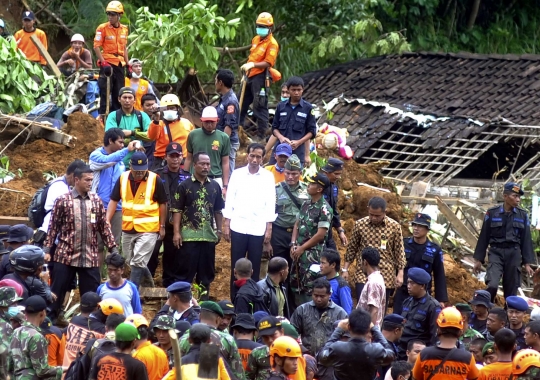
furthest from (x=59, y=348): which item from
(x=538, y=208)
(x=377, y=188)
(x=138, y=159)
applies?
(x=538, y=208)

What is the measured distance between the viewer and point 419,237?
1382cm

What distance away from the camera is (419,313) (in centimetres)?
1214

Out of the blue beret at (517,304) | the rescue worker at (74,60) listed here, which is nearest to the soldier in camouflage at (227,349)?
the blue beret at (517,304)

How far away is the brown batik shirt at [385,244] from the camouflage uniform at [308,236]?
17.3 inches

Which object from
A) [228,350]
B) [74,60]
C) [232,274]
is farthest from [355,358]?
[74,60]

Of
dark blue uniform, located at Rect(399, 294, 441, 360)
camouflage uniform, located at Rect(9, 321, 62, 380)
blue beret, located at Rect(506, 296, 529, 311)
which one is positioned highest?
camouflage uniform, located at Rect(9, 321, 62, 380)

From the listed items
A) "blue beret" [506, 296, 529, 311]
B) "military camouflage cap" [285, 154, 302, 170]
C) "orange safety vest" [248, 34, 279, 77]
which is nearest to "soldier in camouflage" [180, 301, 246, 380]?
"blue beret" [506, 296, 529, 311]

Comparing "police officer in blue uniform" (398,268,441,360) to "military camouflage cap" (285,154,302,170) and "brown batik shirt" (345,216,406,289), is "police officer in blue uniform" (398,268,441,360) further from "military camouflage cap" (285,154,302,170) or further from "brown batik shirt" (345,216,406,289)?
"military camouflage cap" (285,154,302,170)

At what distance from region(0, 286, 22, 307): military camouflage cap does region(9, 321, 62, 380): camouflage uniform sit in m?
0.43

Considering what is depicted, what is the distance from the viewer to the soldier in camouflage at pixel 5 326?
9656 mm

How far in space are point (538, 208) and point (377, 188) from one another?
2522 millimetres

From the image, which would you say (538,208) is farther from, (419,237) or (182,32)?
(182,32)

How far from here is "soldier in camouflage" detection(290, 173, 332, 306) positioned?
529 inches

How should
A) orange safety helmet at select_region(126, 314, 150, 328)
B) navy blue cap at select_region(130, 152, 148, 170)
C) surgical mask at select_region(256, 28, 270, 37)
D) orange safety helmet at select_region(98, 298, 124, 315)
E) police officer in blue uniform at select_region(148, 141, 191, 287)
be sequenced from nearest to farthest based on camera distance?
orange safety helmet at select_region(126, 314, 150, 328), orange safety helmet at select_region(98, 298, 124, 315), navy blue cap at select_region(130, 152, 148, 170), police officer in blue uniform at select_region(148, 141, 191, 287), surgical mask at select_region(256, 28, 270, 37)
